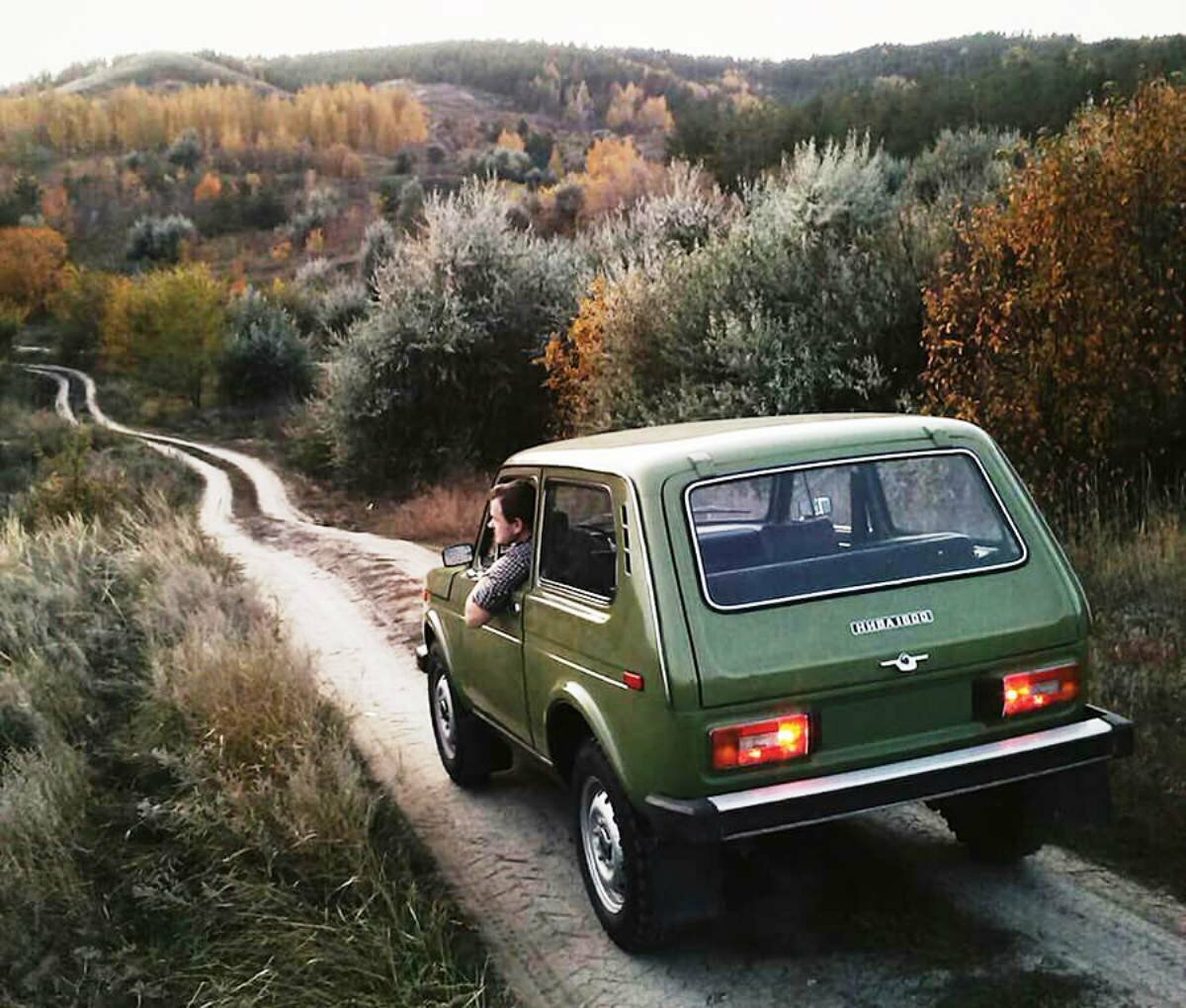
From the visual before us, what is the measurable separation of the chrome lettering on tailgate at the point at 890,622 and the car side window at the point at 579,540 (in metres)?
0.89

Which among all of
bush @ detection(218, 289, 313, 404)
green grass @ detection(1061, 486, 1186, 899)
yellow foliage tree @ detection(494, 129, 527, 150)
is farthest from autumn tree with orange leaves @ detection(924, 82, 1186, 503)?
yellow foliage tree @ detection(494, 129, 527, 150)

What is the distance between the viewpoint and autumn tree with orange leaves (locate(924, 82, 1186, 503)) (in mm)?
11703

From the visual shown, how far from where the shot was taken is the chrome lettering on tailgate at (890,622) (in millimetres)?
4199

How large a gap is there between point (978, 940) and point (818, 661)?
133 centimetres

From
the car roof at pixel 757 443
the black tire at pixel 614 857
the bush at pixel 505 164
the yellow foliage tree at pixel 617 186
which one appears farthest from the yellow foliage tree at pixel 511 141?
the black tire at pixel 614 857

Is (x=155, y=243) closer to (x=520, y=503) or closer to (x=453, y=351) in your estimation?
(x=453, y=351)

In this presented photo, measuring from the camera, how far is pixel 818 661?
162 inches

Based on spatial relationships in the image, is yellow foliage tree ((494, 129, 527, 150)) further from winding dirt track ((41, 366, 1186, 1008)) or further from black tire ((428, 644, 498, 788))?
winding dirt track ((41, 366, 1186, 1008))

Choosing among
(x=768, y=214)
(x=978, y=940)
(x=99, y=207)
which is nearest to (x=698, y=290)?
(x=768, y=214)

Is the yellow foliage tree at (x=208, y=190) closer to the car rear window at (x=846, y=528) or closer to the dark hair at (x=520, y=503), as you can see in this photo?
the dark hair at (x=520, y=503)

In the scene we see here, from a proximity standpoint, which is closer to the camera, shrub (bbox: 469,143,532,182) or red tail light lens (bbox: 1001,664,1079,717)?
red tail light lens (bbox: 1001,664,1079,717)

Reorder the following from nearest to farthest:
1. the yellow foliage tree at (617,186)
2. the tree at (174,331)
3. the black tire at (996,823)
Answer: the black tire at (996,823), the tree at (174,331), the yellow foliage tree at (617,186)

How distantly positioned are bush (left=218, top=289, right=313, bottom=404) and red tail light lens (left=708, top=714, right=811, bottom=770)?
50670mm

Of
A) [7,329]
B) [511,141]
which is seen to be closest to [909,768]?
[7,329]
